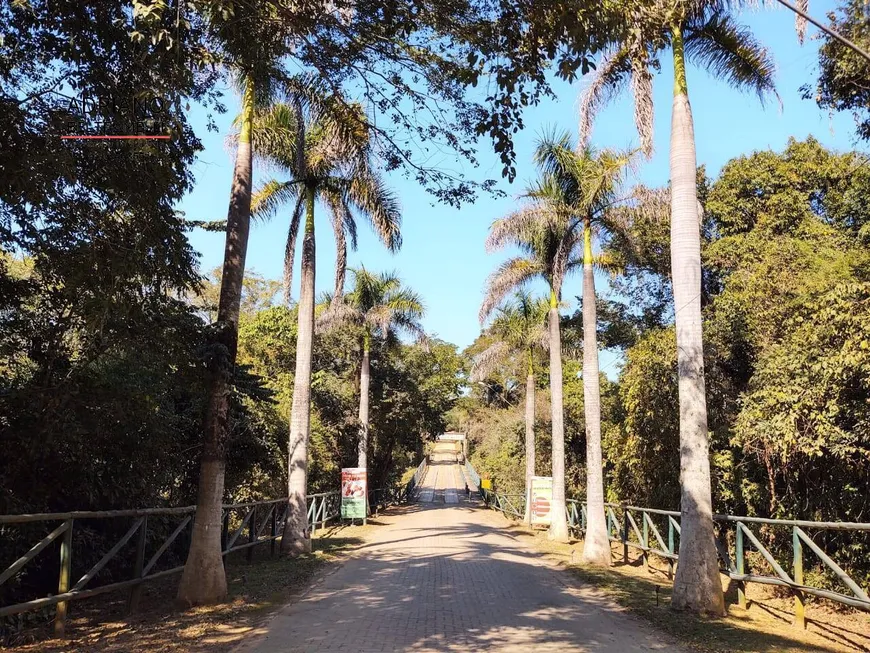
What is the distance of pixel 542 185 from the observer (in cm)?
1745

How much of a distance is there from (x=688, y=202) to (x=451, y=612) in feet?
22.6

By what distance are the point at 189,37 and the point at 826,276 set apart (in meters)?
12.7

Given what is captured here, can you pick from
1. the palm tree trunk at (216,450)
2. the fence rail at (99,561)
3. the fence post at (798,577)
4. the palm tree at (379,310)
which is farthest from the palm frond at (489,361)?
the fence post at (798,577)

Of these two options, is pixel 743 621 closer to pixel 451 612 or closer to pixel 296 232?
pixel 451 612

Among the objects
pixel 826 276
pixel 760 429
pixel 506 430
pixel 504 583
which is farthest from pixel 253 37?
pixel 506 430

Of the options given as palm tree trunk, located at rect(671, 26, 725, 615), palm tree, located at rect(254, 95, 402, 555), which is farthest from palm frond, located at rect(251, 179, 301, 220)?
palm tree trunk, located at rect(671, 26, 725, 615)

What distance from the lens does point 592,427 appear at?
1552 cm

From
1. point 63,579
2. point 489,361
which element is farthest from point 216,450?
point 489,361

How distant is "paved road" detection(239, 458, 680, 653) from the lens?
6.77 metres

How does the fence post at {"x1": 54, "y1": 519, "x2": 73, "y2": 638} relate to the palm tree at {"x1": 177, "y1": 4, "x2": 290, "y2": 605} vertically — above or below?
below

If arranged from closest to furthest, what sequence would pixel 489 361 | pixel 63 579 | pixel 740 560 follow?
pixel 63 579 → pixel 740 560 → pixel 489 361

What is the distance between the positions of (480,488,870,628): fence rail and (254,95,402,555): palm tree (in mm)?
7490

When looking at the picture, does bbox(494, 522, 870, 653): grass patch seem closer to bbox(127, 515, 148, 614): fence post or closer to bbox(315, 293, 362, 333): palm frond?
bbox(127, 515, 148, 614): fence post

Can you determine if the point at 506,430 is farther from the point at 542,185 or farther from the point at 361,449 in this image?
the point at 542,185
